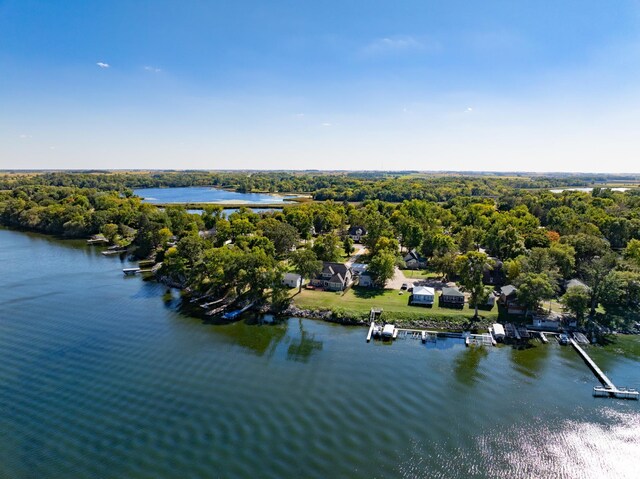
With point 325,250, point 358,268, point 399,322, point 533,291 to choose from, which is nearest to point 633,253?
point 533,291

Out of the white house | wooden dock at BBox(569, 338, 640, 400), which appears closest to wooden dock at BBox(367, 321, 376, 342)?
the white house

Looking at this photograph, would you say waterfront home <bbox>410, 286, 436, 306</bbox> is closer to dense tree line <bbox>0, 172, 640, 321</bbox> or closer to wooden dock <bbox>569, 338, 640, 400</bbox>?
dense tree line <bbox>0, 172, 640, 321</bbox>

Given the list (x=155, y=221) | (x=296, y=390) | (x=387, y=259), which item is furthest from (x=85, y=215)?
(x=296, y=390)

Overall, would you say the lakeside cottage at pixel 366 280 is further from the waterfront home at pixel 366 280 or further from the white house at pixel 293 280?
the white house at pixel 293 280

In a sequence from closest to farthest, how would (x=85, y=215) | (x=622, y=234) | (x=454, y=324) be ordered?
(x=454, y=324) → (x=622, y=234) → (x=85, y=215)

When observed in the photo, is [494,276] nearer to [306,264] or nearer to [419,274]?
[419,274]

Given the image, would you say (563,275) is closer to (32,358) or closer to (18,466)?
(18,466)

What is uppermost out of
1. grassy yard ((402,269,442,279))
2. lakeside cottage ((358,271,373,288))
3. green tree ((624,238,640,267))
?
green tree ((624,238,640,267))
